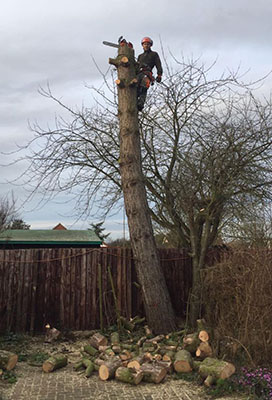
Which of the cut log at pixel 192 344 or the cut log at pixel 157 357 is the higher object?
the cut log at pixel 192 344

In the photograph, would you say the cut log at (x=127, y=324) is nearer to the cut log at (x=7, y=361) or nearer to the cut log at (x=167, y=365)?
the cut log at (x=167, y=365)

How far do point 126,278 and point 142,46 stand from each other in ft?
16.3

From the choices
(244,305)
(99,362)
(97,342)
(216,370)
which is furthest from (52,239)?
(216,370)

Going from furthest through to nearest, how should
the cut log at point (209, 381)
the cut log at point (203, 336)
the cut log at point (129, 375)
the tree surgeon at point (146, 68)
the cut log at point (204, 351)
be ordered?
the tree surgeon at point (146, 68), the cut log at point (203, 336), the cut log at point (204, 351), the cut log at point (129, 375), the cut log at point (209, 381)

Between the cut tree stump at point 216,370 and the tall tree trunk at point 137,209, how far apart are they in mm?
2099

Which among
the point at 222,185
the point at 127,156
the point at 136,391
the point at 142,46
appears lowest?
the point at 136,391

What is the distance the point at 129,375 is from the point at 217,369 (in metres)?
1.16

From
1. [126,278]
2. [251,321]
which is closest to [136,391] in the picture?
[251,321]

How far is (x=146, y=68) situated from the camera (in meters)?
8.06

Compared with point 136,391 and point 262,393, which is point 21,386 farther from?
point 262,393

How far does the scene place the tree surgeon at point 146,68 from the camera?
7.87 metres

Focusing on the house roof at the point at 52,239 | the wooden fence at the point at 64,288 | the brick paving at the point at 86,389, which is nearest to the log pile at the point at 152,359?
the brick paving at the point at 86,389

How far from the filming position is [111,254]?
332 inches

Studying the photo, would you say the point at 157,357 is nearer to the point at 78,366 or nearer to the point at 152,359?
Answer: the point at 152,359
